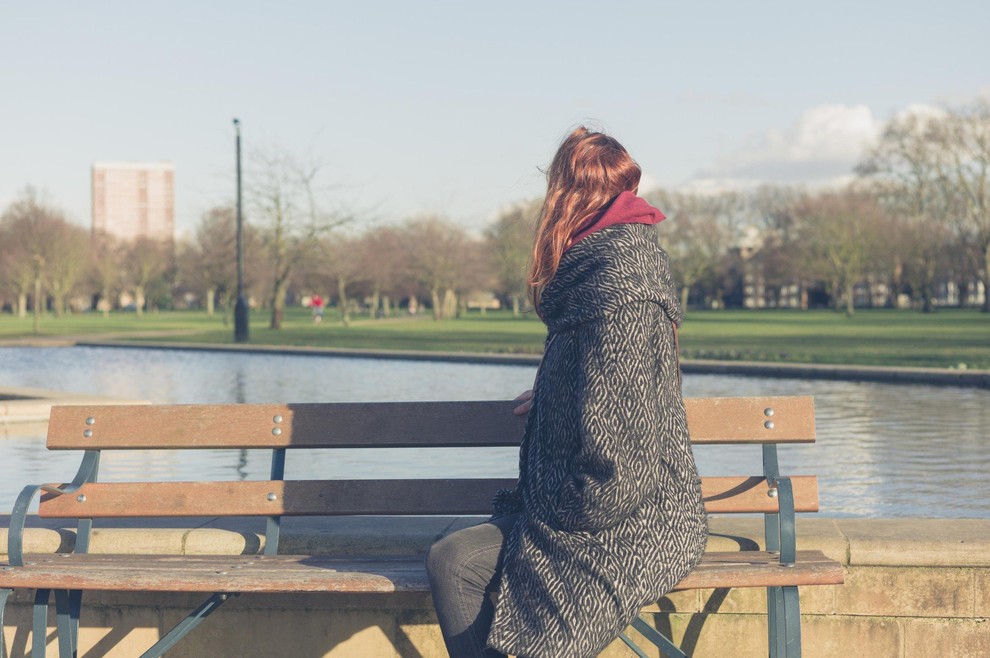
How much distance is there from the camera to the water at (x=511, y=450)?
28.5 feet

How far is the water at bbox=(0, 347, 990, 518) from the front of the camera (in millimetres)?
8688

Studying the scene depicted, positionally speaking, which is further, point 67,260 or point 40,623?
point 67,260

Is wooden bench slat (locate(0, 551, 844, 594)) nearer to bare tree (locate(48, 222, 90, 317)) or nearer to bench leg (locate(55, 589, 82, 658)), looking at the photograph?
bench leg (locate(55, 589, 82, 658))

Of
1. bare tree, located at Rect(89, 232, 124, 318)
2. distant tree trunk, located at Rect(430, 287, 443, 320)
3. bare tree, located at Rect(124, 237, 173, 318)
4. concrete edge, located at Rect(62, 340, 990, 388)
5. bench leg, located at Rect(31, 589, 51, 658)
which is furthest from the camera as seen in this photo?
bare tree, located at Rect(124, 237, 173, 318)

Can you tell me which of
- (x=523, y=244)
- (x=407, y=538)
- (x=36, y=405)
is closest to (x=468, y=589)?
(x=407, y=538)

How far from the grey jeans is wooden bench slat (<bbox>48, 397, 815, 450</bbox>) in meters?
0.71

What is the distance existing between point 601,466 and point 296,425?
4.70ft

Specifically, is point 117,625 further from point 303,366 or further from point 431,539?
point 303,366

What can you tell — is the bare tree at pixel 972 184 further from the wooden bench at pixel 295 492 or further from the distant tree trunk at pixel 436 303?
the wooden bench at pixel 295 492

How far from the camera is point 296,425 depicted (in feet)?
13.2

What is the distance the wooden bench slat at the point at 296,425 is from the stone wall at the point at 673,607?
0.37m

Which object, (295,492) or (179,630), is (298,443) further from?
(179,630)

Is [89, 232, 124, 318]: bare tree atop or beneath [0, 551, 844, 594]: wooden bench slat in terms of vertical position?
atop

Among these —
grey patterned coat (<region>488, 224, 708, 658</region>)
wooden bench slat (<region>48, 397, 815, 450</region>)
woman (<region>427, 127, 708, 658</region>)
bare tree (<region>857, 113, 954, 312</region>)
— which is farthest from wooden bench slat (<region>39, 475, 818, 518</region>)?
bare tree (<region>857, 113, 954, 312</region>)
